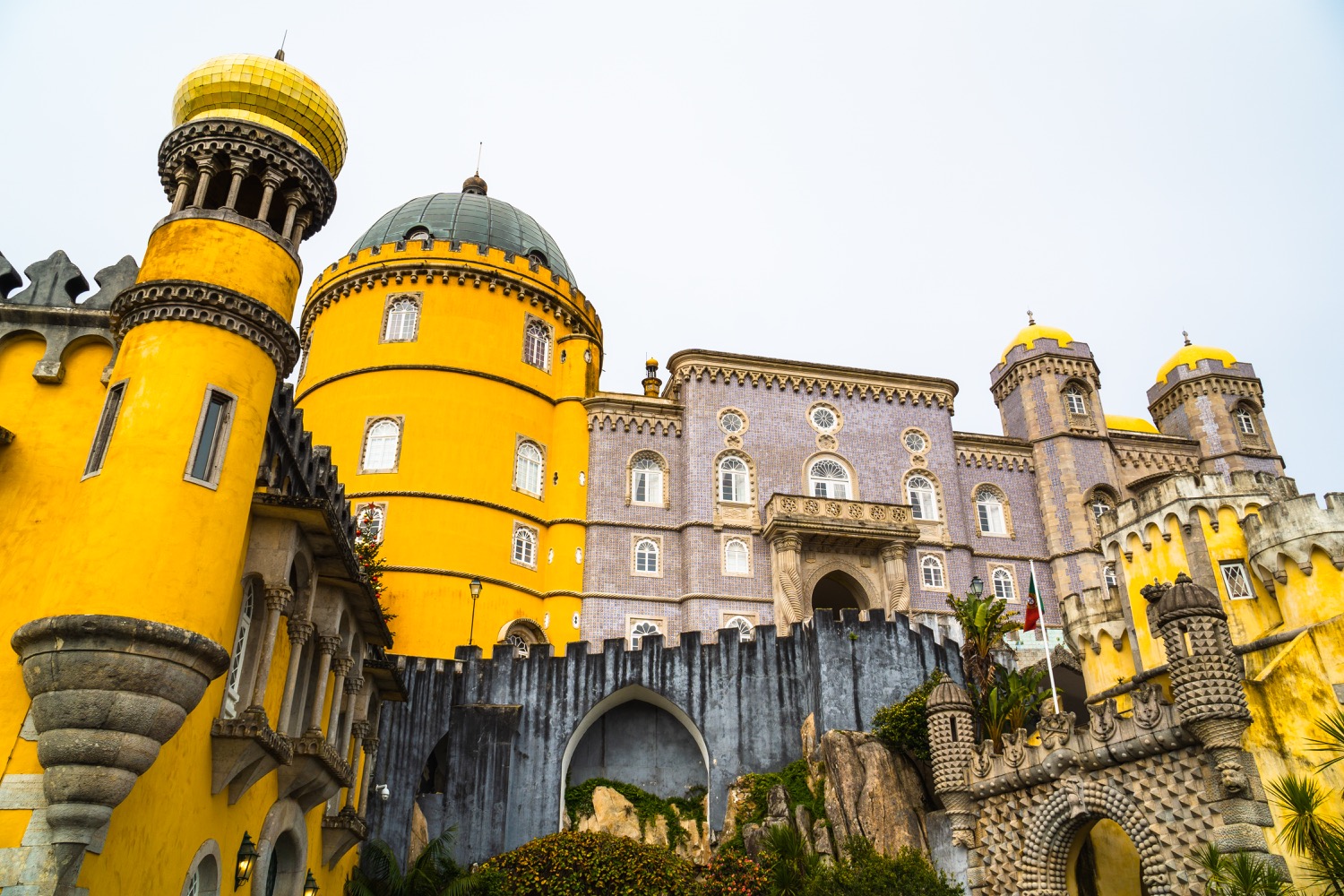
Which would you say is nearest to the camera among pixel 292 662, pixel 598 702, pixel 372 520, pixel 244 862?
pixel 244 862

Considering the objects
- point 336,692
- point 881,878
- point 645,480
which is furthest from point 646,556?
point 336,692

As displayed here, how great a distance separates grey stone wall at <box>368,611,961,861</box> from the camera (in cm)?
2264

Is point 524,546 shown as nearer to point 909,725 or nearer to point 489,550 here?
point 489,550

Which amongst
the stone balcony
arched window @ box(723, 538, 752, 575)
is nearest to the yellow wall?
arched window @ box(723, 538, 752, 575)

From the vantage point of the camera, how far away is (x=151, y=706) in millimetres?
9922

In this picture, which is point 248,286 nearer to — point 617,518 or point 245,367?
point 245,367

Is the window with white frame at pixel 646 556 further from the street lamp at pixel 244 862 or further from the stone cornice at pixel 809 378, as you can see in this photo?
the street lamp at pixel 244 862

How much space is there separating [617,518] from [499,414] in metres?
5.17

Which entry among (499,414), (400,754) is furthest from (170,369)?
(499,414)

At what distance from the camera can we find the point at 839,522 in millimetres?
33531

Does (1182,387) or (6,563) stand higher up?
(1182,387)

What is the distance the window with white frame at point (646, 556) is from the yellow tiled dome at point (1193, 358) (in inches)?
968

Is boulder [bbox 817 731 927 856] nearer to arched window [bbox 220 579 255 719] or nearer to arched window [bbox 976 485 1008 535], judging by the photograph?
arched window [bbox 220 579 255 719]

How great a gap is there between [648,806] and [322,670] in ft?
36.6
